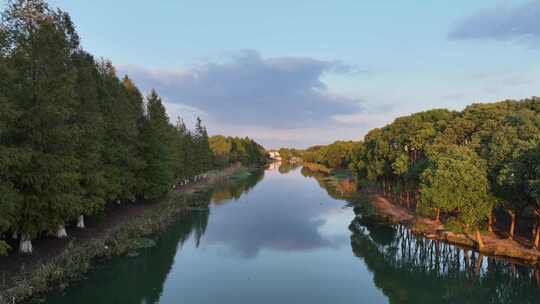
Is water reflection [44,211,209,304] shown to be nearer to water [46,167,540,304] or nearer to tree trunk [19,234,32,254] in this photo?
water [46,167,540,304]

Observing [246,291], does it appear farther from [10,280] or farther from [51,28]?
[51,28]

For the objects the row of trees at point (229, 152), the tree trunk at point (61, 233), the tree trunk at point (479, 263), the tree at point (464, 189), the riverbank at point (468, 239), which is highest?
the row of trees at point (229, 152)

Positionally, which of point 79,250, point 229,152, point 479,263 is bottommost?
point 479,263

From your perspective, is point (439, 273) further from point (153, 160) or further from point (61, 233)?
point (153, 160)

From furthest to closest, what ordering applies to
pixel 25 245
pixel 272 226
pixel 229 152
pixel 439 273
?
pixel 229 152 → pixel 272 226 → pixel 439 273 → pixel 25 245

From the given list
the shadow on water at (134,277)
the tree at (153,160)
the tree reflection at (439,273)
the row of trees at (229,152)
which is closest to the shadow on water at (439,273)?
the tree reflection at (439,273)

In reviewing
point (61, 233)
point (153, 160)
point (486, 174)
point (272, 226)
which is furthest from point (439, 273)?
point (153, 160)

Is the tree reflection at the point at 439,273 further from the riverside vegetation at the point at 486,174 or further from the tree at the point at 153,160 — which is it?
the tree at the point at 153,160
